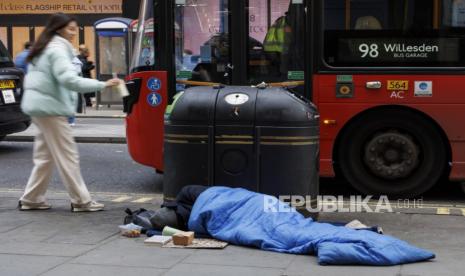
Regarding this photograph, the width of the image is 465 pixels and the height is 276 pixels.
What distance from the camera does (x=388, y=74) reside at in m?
7.54

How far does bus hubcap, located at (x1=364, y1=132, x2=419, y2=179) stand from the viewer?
766 cm

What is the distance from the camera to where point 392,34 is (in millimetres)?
7605

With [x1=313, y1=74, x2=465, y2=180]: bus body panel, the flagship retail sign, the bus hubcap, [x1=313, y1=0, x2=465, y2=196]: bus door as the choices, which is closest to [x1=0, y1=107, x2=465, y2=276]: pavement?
the bus hubcap

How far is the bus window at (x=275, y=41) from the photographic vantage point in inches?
305

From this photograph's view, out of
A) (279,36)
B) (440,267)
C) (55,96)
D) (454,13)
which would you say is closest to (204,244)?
(440,267)

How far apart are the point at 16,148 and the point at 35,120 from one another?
6328 millimetres

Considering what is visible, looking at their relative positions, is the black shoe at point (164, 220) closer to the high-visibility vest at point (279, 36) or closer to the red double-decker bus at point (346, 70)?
the red double-decker bus at point (346, 70)

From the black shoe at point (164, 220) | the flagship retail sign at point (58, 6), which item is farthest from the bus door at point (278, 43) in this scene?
the flagship retail sign at point (58, 6)

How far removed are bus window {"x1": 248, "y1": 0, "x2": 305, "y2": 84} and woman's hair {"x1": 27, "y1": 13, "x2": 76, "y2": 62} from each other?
2047 millimetres

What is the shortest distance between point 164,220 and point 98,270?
1083mm

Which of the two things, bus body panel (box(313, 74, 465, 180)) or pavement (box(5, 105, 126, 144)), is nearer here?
bus body panel (box(313, 74, 465, 180))

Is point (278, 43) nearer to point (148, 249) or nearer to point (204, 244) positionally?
point (204, 244)

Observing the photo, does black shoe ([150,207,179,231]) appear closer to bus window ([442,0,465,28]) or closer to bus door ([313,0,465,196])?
bus door ([313,0,465,196])

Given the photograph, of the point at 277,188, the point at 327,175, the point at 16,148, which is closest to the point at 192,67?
the point at 327,175
